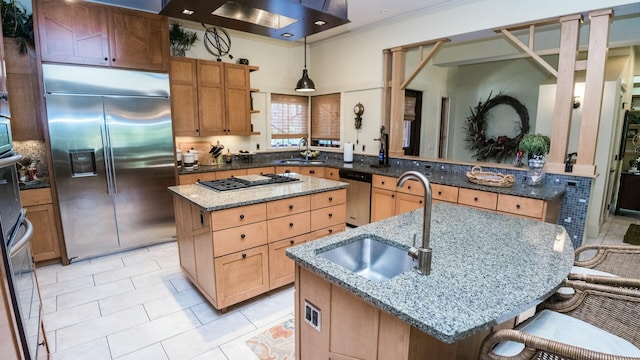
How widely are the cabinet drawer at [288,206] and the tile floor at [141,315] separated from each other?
2.54 feet

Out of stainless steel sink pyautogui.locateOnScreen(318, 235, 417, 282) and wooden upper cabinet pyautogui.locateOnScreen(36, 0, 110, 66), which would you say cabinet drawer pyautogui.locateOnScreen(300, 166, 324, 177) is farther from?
stainless steel sink pyautogui.locateOnScreen(318, 235, 417, 282)

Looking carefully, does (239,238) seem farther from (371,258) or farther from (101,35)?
(101,35)

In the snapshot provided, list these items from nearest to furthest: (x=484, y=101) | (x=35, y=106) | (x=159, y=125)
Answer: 1. (x=35, y=106)
2. (x=159, y=125)
3. (x=484, y=101)

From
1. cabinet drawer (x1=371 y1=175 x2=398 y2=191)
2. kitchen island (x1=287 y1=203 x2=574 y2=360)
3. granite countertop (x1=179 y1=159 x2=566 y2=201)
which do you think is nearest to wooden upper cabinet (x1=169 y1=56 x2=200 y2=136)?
granite countertop (x1=179 y1=159 x2=566 y2=201)

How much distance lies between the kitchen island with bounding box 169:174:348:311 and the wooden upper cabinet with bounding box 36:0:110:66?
186 cm

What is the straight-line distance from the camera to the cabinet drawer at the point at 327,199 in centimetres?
305

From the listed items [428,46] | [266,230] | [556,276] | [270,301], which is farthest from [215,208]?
[428,46]

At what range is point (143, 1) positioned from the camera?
392cm

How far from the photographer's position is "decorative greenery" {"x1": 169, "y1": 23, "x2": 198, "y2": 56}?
14.3 feet

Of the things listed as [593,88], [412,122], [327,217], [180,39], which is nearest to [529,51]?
[593,88]

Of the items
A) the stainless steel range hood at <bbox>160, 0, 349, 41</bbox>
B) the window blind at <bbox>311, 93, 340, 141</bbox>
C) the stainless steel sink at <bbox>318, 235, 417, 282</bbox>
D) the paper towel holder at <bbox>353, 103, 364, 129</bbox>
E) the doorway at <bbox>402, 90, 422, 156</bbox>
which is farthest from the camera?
the window blind at <bbox>311, 93, 340, 141</bbox>

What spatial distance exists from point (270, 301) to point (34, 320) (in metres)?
1.66

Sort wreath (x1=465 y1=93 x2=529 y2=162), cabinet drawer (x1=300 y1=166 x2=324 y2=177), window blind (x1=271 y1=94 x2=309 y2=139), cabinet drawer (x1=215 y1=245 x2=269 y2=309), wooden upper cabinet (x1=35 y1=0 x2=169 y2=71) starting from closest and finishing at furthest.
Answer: cabinet drawer (x1=215 y1=245 x2=269 y2=309) → wooden upper cabinet (x1=35 y1=0 x2=169 y2=71) → cabinet drawer (x1=300 y1=166 x2=324 y2=177) → window blind (x1=271 y1=94 x2=309 y2=139) → wreath (x1=465 y1=93 x2=529 y2=162)

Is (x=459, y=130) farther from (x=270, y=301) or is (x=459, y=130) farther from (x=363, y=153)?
(x=270, y=301)
